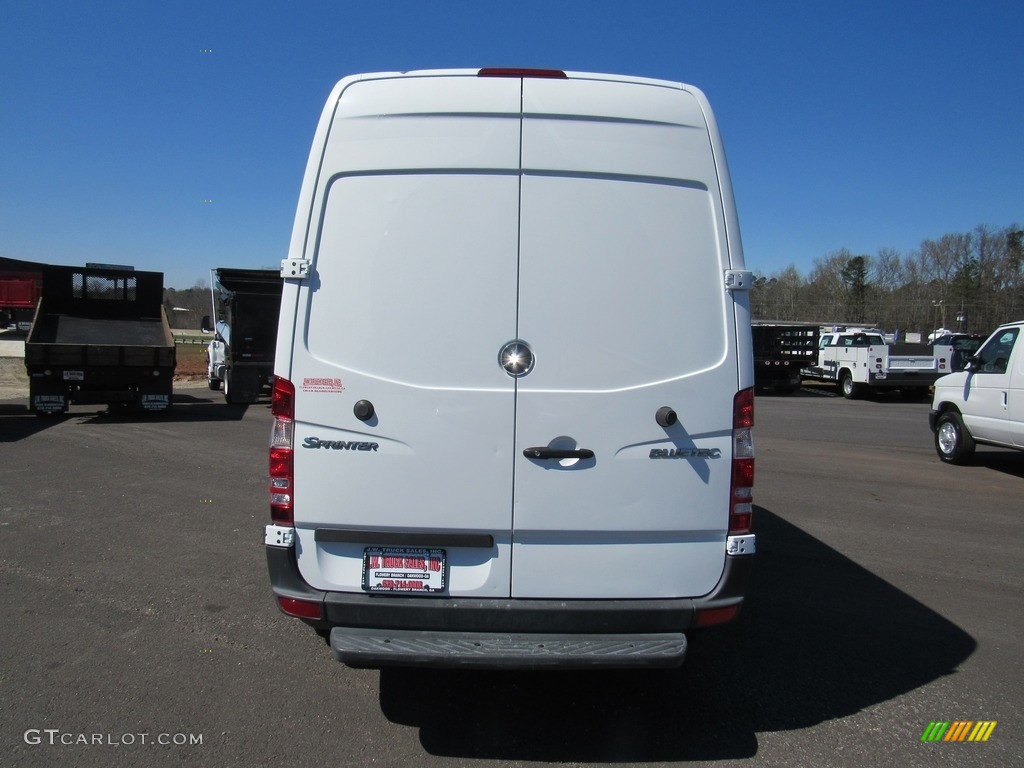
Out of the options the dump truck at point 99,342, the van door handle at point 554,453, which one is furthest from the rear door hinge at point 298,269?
the dump truck at point 99,342

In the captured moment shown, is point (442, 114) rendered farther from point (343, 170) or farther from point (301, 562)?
point (301, 562)

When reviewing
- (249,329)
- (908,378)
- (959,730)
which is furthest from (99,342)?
(908,378)

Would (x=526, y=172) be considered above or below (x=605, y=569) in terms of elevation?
above

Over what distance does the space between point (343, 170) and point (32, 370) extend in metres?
13.1

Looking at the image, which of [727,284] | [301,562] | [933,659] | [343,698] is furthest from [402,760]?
[933,659]

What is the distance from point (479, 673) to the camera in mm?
3965

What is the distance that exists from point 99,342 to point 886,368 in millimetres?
20966

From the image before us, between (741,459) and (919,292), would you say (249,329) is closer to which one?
(741,459)

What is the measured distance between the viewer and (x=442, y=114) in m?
3.15

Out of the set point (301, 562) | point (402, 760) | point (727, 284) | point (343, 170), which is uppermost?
point (343, 170)

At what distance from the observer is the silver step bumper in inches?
117

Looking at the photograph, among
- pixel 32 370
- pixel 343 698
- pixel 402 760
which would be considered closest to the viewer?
pixel 402 760

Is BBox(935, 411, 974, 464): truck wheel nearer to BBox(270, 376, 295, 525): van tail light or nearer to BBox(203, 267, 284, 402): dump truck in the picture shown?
BBox(270, 376, 295, 525): van tail light

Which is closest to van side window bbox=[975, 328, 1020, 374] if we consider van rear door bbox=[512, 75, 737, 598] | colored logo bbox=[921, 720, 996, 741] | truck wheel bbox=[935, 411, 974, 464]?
truck wheel bbox=[935, 411, 974, 464]
